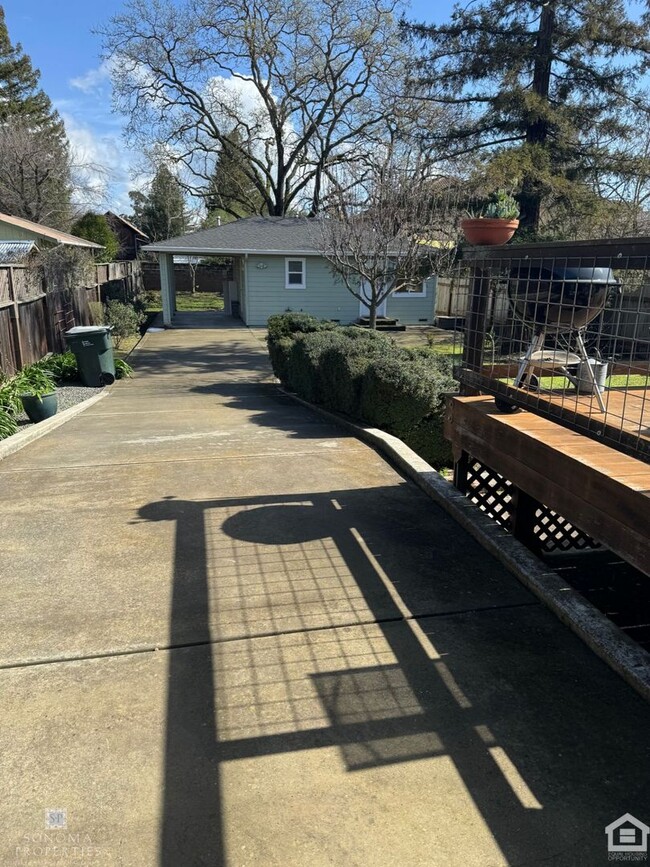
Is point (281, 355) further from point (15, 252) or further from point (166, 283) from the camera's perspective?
point (166, 283)

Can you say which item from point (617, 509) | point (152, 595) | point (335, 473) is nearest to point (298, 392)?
point (335, 473)

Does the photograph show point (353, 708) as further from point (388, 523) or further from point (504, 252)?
point (504, 252)

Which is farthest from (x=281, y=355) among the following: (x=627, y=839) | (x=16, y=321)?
(x=627, y=839)

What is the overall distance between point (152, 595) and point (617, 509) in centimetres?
233

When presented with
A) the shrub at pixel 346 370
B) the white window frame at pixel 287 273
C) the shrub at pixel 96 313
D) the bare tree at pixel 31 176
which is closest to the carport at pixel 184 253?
the white window frame at pixel 287 273

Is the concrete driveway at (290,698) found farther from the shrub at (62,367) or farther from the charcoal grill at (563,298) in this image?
the shrub at (62,367)

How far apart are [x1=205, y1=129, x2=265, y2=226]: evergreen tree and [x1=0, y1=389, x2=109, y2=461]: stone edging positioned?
78.5 ft

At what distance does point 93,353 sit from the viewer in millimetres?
10891

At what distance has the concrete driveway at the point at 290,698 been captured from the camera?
73.2 inches

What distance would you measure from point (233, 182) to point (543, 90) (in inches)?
998

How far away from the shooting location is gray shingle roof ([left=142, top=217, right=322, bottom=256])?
2050 centimetres

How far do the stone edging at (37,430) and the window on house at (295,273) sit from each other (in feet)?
42.8

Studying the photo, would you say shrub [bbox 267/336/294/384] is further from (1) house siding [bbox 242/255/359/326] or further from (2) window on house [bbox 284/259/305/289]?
(2) window on house [bbox 284/259/305/289]

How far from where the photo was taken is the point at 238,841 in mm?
1822
